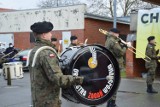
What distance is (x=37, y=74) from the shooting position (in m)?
3.75

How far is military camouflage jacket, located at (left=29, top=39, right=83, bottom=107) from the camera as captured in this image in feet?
11.8

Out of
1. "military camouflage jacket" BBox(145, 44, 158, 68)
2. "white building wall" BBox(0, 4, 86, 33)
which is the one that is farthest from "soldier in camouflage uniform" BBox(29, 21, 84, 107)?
"white building wall" BBox(0, 4, 86, 33)

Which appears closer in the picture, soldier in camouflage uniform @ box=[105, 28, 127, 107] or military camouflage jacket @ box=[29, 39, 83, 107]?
military camouflage jacket @ box=[29, 39, 83, 107]

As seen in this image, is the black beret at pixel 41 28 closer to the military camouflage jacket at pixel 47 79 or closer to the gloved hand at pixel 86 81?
the military camouflage jacket at pixel 47 79

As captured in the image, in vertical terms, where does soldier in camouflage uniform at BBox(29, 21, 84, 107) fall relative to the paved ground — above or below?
above

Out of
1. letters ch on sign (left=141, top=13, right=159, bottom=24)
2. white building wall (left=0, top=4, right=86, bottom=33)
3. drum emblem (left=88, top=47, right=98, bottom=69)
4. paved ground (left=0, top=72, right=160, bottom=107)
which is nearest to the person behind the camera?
drum emblem (left=88, top=47, right=98, bottom=69)

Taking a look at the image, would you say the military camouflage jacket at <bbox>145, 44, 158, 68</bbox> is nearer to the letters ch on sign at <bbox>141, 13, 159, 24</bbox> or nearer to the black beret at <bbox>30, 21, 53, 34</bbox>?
the letters ch on sign at <bbox>141, 13, 159, 24</bbox>

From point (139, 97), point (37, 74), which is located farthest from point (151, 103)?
point (37, 74)

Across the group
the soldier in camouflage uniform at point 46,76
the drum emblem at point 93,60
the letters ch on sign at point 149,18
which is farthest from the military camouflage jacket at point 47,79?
the letters ch on sign at point 149,18

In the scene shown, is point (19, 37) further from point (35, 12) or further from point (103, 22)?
point (103, 22)

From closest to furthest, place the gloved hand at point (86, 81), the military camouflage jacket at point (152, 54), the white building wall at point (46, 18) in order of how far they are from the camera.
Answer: the gloved hand at point (86, 81) → the military camouflage jacket at point (152, 54) → the white building wall at point (46, 18)

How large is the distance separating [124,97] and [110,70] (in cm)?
519

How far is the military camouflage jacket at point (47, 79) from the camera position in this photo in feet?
11.8

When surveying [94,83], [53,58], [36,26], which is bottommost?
[94,83]
